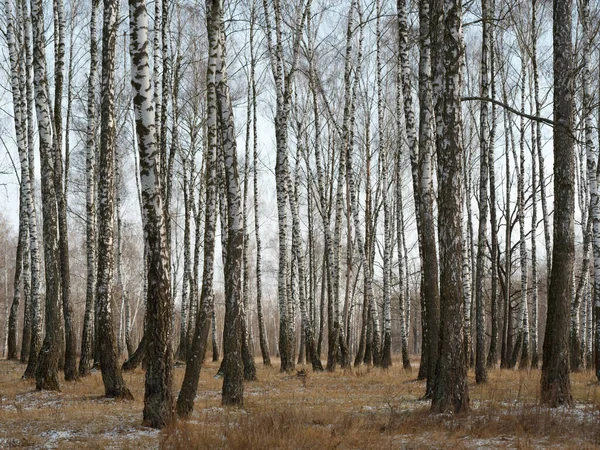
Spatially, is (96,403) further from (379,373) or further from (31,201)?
(379,373)

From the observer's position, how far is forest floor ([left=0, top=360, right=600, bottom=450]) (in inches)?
225

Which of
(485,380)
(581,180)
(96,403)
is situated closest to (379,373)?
(485,380)

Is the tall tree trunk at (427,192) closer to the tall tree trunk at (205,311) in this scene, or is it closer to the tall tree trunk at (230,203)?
the tall tree trunk at (230,203)

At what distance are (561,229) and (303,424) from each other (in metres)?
4.57

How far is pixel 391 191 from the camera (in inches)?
1045

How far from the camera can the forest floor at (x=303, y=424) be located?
5711 mm

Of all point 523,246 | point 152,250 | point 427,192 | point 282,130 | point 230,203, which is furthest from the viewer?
point 523,246

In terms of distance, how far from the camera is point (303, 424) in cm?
646

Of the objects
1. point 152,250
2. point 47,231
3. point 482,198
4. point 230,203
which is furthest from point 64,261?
point 482,198

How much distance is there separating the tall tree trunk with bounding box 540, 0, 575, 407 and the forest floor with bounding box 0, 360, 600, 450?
1.58 feet

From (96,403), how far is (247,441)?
187 inches

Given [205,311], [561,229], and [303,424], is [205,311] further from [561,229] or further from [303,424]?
[561,229]

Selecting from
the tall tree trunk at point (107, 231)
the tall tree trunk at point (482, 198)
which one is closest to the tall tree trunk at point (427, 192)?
the tall tree trunk at point (482, 198)

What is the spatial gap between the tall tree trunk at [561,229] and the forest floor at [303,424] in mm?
481
